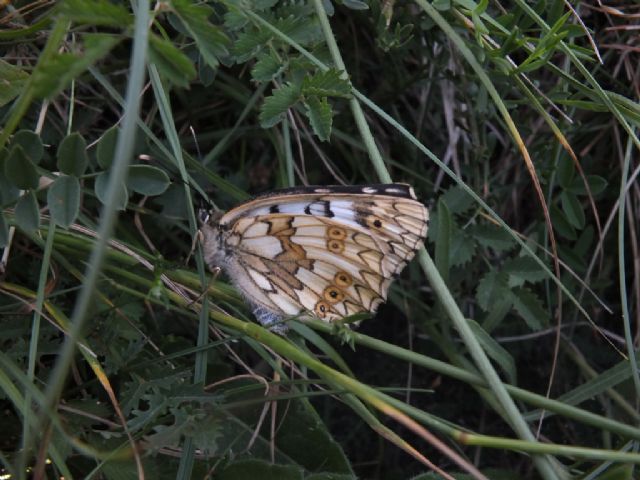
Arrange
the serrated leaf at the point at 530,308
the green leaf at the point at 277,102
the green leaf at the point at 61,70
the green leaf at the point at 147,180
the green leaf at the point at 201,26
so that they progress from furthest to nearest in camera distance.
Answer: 1. the serrated leaf at the point at 530,308
2. the green leaf at the point at 277,102
3. the green leaf at the point at 147,180
4. the green leaf at the point at 201,26
5. the green leaf at the point at 61,70

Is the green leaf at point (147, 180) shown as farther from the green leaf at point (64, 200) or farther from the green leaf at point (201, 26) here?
the green leaf at point (201, 26)

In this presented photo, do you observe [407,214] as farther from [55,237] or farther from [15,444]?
[15,444]

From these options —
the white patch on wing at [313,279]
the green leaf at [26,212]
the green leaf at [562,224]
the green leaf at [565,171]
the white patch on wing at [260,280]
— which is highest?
the green leaf at [26,212]

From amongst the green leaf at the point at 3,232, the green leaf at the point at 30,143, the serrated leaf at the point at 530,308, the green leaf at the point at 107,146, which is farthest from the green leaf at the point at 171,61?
the serrated leaf at the point at 530,308

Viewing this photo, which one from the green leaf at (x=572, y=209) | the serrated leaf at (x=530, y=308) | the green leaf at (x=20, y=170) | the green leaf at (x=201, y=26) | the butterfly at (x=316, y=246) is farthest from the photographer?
the green leaf at (x=572, y=209)

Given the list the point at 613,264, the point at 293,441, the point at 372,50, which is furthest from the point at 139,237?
the point at 613,264

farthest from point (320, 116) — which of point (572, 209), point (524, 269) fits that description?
point (572, 209)

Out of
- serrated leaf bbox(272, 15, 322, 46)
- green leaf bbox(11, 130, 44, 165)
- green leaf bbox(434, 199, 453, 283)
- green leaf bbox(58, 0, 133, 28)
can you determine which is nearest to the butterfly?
green leaf bbox(434, 199, 453, 283)
